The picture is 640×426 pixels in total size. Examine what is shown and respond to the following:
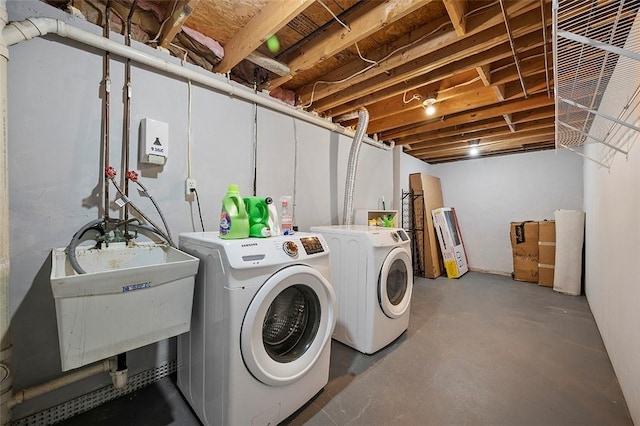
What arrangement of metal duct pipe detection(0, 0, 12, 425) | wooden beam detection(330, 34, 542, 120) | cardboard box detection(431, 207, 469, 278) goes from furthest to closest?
cardboard box detection(431, 207, 469, 278) → wooden beam detection(330, 34, 542, 120) → metal duct pipe detection(0, 0, 12, 425)

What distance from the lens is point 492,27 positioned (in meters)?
1.58

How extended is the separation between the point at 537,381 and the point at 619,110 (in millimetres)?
1737

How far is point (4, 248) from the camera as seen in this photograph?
1.11m

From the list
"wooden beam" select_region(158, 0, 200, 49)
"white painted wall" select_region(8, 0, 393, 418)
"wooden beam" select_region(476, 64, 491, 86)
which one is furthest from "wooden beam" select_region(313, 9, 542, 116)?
"wooden beam" select_region(158, 0, 200, 49)

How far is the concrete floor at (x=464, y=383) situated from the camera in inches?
53.5

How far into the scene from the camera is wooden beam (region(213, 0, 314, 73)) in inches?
53.4

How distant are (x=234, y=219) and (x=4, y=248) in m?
0.97

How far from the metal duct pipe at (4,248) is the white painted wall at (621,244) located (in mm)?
2414

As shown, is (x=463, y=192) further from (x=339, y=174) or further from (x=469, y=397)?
(x=469, y=397)

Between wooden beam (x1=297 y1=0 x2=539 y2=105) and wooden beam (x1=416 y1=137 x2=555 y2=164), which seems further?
wooden beam (x1=416 y1=137 x2=555 y2=164)

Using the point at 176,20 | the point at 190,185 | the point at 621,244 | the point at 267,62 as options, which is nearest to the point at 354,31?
the point at 267,62

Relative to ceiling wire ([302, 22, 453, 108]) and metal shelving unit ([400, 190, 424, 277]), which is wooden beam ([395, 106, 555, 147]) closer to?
metal shelving unit ([400, 190, 424, 277])

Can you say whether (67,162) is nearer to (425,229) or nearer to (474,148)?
(425,229)

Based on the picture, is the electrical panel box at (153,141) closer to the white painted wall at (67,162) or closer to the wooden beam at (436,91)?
the white painted wall at (67,162)
